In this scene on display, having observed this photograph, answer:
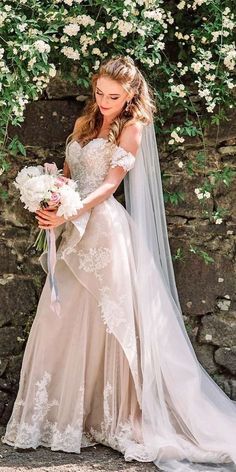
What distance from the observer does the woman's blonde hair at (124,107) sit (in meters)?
3.63

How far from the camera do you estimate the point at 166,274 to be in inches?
154

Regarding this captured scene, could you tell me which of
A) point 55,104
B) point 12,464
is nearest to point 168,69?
point 55,104

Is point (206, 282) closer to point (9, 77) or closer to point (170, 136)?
point (170, 136)

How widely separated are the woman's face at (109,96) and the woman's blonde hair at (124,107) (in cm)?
3

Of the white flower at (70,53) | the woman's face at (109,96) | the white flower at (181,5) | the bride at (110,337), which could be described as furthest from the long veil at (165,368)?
the white flower at (181,5)

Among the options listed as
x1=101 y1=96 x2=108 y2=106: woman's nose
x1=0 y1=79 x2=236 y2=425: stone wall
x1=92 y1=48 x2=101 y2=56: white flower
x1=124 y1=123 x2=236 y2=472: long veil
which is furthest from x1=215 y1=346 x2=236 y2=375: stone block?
x1=92 y1=48 x2=101 y2=56: white flower

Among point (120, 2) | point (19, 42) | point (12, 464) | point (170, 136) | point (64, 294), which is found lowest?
point (12, 464)

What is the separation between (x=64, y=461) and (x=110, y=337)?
67 cm

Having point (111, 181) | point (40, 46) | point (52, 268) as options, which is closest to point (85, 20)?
point (40, 46)

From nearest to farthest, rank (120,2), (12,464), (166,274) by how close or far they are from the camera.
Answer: (12,464), (120,2), (166,274)

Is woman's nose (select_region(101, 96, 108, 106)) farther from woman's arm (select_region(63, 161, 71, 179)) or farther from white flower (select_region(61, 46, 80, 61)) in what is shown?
woman's arm (select_region(63, 161, 71, 179))

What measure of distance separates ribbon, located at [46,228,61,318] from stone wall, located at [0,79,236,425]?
1.41 feet

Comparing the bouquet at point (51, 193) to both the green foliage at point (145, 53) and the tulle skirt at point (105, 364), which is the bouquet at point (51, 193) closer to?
the tulle skirt at point (105, 364)

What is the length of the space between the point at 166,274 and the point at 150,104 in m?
0.96
